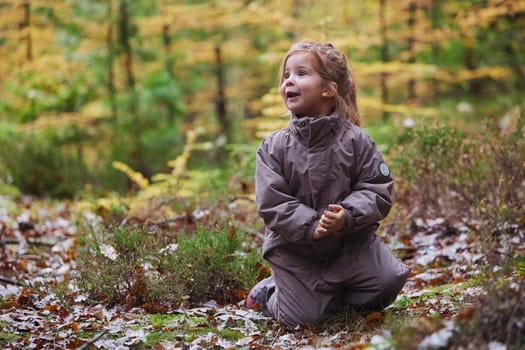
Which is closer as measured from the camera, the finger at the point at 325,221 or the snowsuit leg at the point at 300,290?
the finger at the point at 325,221

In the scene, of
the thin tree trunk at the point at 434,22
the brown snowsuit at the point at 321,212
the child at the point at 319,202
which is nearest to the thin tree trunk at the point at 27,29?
the thin tree trunk at the point at 434,22

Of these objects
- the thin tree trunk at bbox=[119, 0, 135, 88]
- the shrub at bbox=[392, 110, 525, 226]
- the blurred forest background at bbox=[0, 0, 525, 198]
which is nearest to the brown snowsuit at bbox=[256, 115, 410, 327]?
the shrub at bbox=[392, 110, 525, 226]

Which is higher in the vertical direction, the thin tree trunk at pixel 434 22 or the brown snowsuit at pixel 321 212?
the thin tree trunk at pixel 434 22

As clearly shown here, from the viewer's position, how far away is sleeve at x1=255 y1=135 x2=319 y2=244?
Result: 3445mm

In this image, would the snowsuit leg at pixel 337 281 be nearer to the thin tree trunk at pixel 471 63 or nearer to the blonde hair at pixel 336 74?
the blonde hair at pixel 336 74

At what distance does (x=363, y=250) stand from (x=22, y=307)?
6.98 feet

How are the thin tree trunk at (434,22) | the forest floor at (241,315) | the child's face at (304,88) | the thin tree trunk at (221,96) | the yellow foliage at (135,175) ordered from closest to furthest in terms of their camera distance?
1. the forest floor at (241,315)
2. the child's face at (304,88)
3. the yellow foliage at (135,175)
4. the thin tree trunk at (434,22)
5. the thin tree trunk at (221,96)

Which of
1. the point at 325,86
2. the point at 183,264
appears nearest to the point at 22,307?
the point at 183,264

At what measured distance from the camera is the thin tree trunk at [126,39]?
1221 cm

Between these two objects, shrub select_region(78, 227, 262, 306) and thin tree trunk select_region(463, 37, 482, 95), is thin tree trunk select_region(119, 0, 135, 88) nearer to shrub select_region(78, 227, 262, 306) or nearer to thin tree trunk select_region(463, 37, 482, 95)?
thin tree trunk select_region(463, 37, 482, 95)

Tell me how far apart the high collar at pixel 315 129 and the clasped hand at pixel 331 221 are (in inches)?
18.2

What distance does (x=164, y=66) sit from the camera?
14.4 meters

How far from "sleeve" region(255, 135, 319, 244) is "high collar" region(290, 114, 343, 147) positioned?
7.6 inches

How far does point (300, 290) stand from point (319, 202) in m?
0.53
